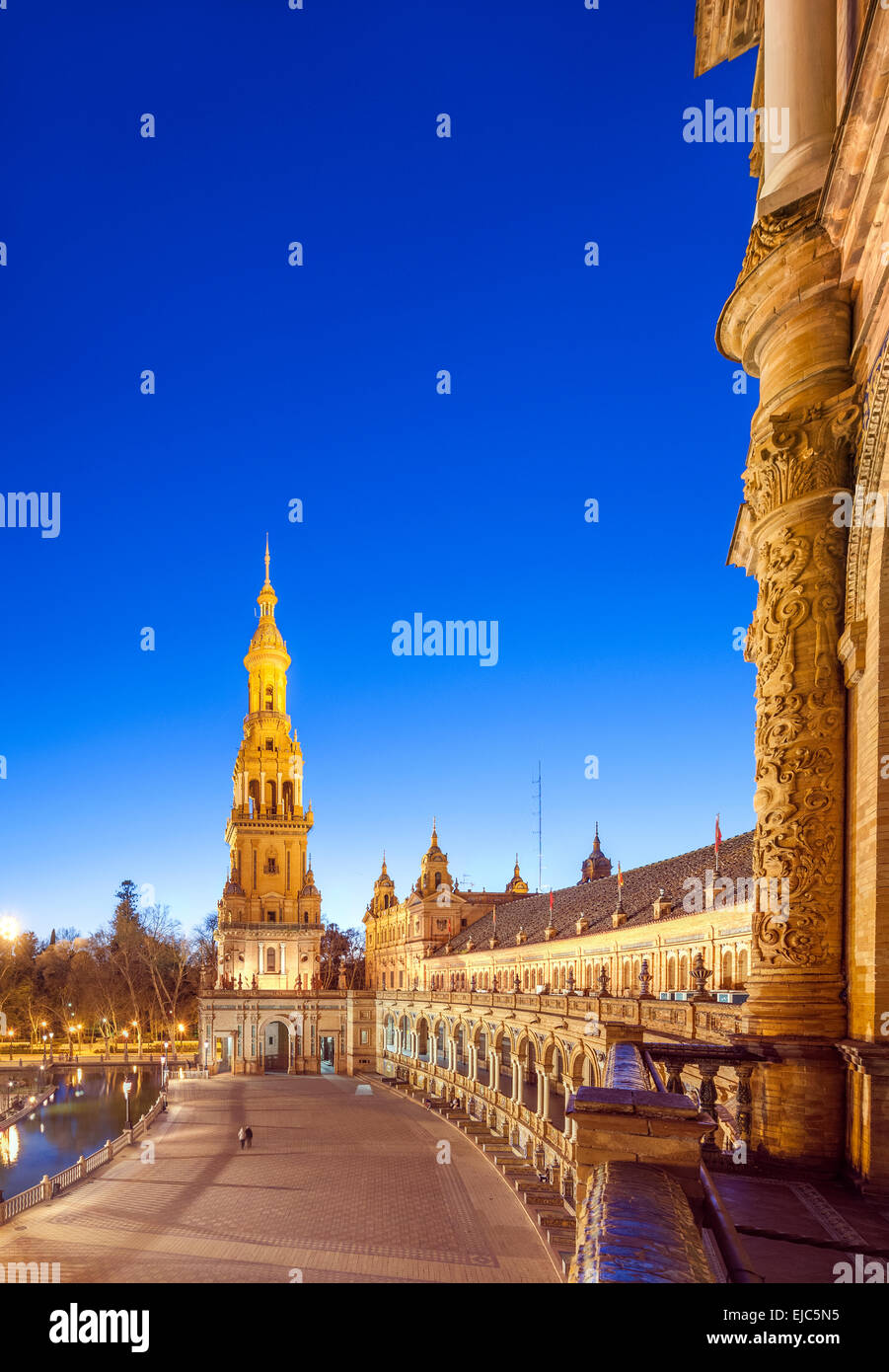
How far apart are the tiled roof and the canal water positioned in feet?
84.8

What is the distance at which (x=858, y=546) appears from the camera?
11.0m

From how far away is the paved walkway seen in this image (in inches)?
971

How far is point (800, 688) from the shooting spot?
11961mm

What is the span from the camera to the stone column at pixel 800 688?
11.2m

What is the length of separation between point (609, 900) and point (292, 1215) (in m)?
27.7

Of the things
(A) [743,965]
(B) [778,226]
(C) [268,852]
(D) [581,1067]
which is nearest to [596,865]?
(C) [268,852]

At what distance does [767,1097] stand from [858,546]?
21.5 feet

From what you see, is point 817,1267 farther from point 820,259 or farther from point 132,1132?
point 132,1132

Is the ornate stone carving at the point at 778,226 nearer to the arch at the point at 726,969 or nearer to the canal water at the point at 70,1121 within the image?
the arch at the point at 726,969

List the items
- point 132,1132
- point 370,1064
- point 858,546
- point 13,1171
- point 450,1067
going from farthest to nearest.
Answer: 1. point 370,1064
2. point 450,1067
3. point 132,1132
4. point 13,1171
5. point 858,546

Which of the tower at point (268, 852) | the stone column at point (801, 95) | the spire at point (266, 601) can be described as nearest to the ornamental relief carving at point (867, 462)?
the stone column at point (801, 95)

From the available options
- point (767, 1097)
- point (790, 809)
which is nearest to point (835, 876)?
point (790, 809)

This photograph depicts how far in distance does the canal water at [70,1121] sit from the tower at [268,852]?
13.6 metres

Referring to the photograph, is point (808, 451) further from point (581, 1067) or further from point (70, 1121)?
point (70, 1121)
